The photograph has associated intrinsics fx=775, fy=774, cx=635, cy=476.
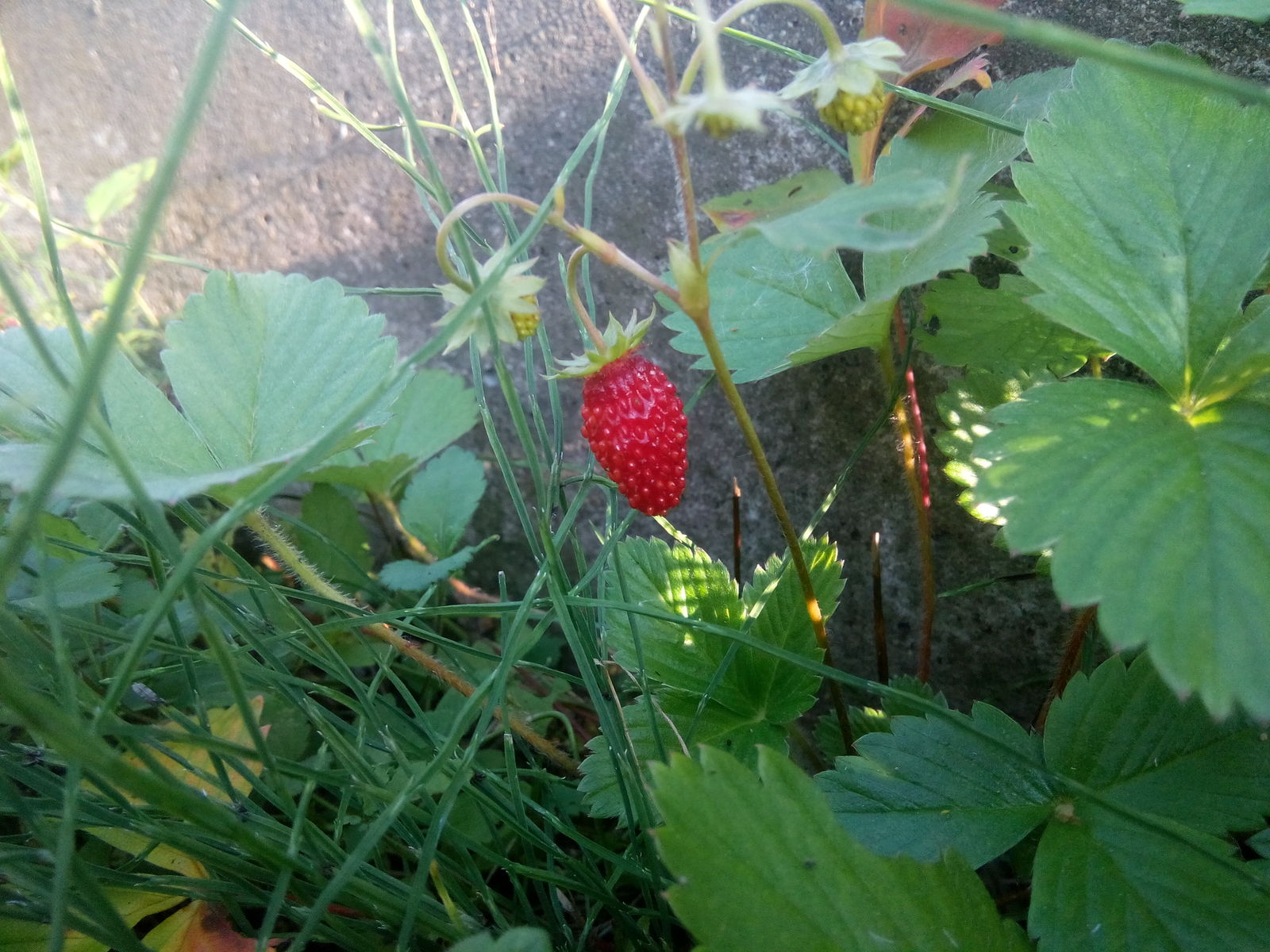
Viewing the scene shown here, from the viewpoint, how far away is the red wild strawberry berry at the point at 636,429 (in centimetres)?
61

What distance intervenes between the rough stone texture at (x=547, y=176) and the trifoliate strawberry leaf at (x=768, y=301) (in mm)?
156

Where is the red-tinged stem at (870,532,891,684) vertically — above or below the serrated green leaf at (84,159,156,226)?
below

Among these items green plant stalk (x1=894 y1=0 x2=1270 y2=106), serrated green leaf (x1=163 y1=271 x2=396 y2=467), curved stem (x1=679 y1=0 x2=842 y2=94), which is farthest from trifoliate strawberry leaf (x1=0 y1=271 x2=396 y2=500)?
green plant stalk (x1=894 y1=0 x2=1270 y2=106)

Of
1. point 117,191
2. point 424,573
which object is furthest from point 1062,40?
point 117,191

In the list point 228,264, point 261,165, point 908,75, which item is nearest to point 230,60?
point 261,165

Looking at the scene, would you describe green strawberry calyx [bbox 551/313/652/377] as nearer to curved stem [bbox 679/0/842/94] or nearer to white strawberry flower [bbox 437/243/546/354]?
white strawberry flower [bbox 437/243/546/354]

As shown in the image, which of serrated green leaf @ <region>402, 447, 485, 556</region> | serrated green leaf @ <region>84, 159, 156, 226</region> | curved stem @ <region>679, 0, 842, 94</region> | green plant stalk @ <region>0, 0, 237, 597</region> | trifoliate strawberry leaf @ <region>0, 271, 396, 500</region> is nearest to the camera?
green plant stalk @ <region>0, 0, 237, 597</region>

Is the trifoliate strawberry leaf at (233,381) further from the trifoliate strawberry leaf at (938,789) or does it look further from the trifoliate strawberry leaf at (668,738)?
the trifoliate strawberry leaf at (938,789)

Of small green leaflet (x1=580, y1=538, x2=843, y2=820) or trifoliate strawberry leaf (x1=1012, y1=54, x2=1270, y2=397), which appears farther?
small green leaflet (x1=580, y1=538, x2=843, y2=820)

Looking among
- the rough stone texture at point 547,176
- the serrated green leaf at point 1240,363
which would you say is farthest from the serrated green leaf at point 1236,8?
the serrated green leaf at point 1240,363

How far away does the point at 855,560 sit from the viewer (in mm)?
1008

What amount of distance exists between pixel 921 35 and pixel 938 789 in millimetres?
672

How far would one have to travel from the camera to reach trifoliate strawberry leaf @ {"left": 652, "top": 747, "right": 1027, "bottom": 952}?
1.53 ft

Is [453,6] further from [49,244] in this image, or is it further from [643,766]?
[643,766]
